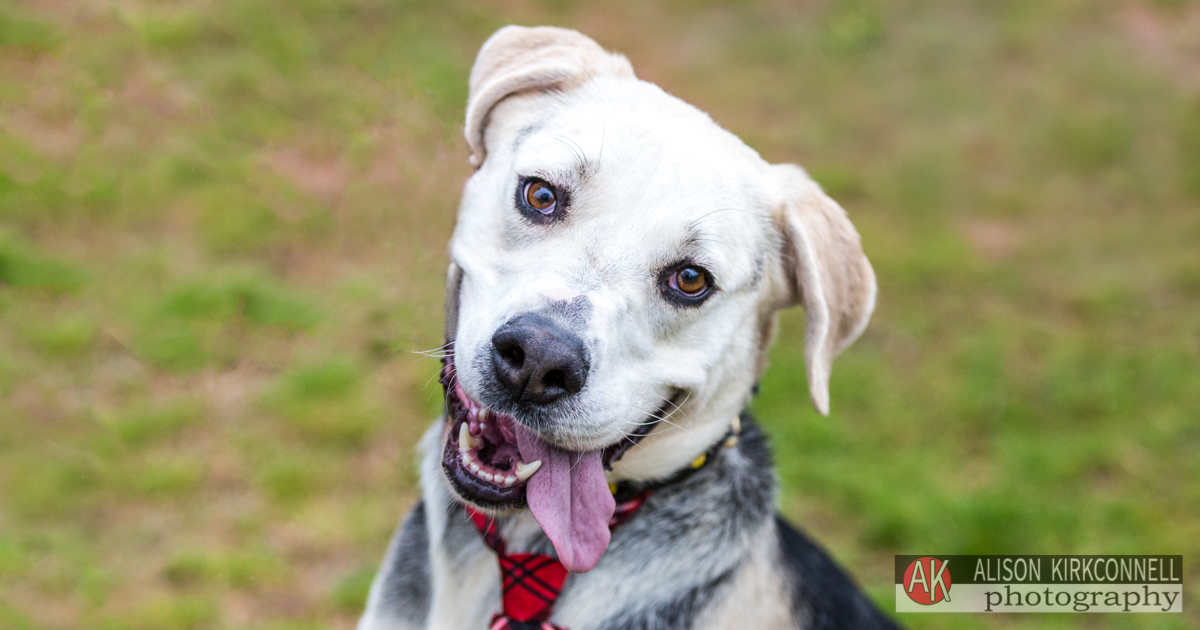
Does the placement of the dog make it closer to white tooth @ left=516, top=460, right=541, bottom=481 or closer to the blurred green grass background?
white tooth @ left=516, top=460, right=541, bottom=481

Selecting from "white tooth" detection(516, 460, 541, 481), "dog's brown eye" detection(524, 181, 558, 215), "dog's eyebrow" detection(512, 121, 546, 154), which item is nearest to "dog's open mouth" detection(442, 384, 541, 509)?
"white tooth" detection(516, 460, 541, 481)

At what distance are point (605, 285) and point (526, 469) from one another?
72cm

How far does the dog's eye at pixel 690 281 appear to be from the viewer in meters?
3.55

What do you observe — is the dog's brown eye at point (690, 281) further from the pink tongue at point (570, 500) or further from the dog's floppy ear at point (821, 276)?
the pink tongue at point (570, 500)

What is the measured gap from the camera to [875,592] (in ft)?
22.0

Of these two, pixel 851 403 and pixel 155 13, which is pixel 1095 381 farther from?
pixel 155 13

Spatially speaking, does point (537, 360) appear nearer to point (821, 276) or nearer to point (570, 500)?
point (570, 500)
